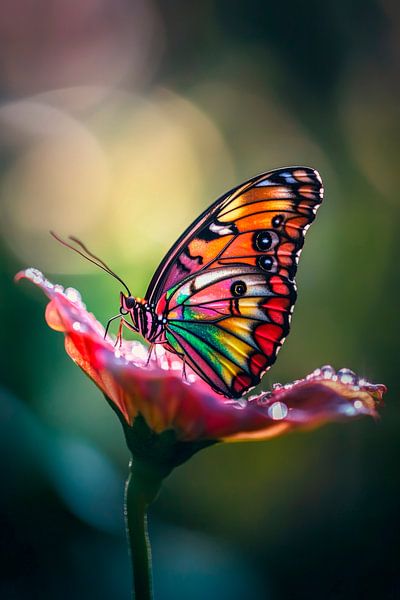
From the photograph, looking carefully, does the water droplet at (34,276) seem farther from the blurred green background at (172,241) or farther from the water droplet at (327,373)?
the blurred green background at (172,241)

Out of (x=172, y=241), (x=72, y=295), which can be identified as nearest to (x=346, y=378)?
(x=72, y=295)

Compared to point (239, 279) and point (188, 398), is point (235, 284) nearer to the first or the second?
point (239, 279)

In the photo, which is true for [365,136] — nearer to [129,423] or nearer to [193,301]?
[193,301]

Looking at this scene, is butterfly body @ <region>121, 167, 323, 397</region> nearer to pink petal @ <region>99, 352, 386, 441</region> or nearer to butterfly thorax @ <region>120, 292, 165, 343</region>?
butterfly thorax @ <region>120, 292, 165, 343</region>

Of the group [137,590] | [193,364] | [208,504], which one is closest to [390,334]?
[208,504]

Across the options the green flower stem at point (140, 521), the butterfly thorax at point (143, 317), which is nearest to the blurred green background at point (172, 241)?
the butterfly thorax at point (143, 317)

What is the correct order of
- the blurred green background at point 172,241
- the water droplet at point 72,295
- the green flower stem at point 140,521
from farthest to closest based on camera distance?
1. the blurred green background at point 172,241
2. the water droplet at point 72,295
3. the green flower stem at point 140,521

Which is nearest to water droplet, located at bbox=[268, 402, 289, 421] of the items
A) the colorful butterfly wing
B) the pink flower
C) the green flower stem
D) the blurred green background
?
the pink flower
